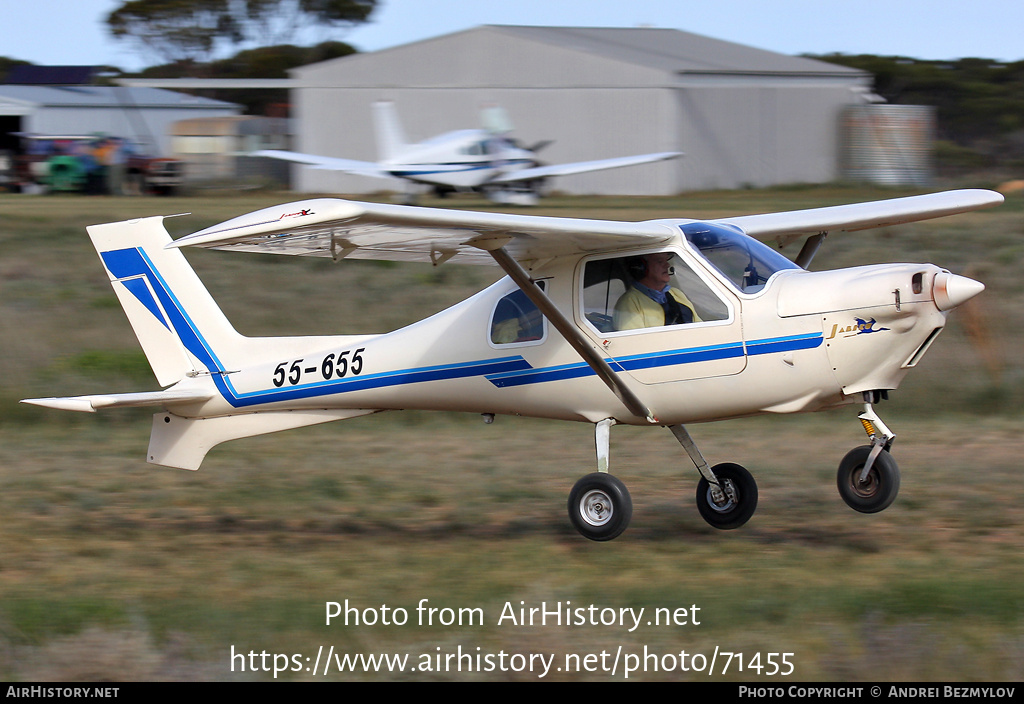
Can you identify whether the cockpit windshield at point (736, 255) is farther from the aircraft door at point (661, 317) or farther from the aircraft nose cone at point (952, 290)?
the aircraft nose cone at point (952, 290)

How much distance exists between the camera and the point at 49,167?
3322 cm

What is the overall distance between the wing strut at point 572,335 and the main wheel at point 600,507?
538mm

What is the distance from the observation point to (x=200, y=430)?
30.5ft

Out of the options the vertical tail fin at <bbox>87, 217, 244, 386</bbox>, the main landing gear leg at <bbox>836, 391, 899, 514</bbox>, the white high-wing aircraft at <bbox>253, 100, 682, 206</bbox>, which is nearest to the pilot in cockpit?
the main landing gear leg at <bbox>836, 391, 899, 514</bbox>

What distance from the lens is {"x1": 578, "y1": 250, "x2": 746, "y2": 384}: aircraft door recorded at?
7.75 metres

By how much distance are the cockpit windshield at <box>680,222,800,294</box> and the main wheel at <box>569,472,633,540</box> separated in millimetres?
1613

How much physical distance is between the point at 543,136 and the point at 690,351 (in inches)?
1074

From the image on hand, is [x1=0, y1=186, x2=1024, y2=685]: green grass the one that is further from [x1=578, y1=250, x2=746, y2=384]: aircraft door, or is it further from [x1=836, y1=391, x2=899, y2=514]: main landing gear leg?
[x1=578, y1=250, x2=746, y2=384]: aircraft door

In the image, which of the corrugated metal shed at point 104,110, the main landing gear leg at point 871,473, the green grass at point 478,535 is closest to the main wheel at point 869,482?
the main landing gear leg at point 871,473

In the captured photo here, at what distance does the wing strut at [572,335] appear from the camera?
7688 mm

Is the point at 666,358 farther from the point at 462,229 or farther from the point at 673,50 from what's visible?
the point at 673,50

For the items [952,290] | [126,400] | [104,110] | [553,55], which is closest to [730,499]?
[952,290]
